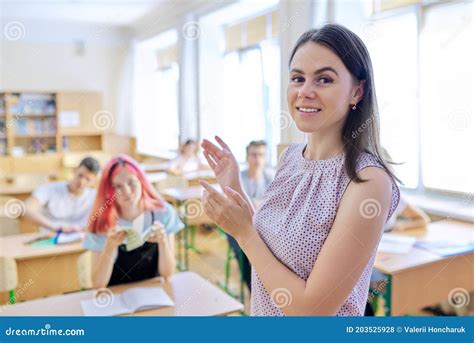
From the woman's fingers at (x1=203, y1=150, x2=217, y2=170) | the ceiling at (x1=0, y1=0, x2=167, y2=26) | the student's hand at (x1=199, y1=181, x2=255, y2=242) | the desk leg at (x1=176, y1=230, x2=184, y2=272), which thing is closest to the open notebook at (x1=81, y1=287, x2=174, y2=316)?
the woman's fingers at (x1=203, y1=150, x2=217, y2=170)

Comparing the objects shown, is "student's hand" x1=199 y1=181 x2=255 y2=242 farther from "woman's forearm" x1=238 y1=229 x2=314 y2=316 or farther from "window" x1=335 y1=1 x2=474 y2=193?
"window" x1=335 y1=1 x2=474 y2=193

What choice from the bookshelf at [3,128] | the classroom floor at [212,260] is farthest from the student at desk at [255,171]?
the bookshelf at [3,128]

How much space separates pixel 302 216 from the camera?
36.8 inches

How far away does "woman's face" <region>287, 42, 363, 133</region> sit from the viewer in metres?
0.90

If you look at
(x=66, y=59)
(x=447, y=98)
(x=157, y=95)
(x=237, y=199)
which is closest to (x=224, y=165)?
(x=237, y=199)

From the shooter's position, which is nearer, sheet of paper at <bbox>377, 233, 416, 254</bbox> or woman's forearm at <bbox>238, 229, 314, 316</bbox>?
woman's forearm at <bbox>238, 229, 314, 316</bbox>

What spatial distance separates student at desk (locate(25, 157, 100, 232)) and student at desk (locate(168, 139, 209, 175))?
219 cm

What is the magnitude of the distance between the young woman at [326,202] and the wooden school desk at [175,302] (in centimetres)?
72

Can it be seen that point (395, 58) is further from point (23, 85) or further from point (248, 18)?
point (23, 85)

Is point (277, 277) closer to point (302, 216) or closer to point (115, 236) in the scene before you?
point (302, 216)

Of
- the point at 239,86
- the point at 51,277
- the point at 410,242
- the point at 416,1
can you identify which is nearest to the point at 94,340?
the point at 51,277

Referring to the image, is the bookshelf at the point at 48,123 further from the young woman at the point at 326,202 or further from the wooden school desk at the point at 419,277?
the young woman at the point at 326,202

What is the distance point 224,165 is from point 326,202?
0.30m

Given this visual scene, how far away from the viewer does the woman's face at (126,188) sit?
7.19ft
